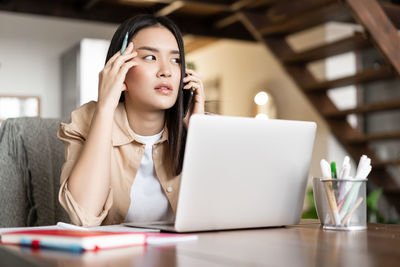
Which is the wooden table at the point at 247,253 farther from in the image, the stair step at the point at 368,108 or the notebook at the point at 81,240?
the stair step at the point at 368,108

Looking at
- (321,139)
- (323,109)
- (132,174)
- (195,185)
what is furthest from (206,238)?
(321,139)

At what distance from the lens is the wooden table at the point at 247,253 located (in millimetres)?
777

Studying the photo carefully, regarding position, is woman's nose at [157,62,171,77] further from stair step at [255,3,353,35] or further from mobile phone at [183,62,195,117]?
stair step at [255,3,353,35]

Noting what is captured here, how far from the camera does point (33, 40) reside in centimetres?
516

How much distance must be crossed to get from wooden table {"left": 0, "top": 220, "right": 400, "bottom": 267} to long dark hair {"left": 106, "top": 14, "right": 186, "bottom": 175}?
0.47 meters

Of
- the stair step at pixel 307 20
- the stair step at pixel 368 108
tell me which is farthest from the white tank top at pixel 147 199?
the stair step at pixel 368 108

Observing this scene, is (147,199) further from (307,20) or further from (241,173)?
(307,20)

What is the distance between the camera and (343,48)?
3814 mm

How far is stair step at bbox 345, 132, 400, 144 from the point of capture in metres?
3.92

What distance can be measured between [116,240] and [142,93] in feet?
2.15

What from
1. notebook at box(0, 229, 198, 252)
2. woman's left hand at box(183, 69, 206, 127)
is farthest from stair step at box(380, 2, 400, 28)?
notebook at box(0, 229, 198, 252)

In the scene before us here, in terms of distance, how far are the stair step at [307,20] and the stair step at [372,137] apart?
0.88 m

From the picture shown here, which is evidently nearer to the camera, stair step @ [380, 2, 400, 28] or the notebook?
the notebook

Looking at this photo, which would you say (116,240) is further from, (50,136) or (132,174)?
(50,136)
